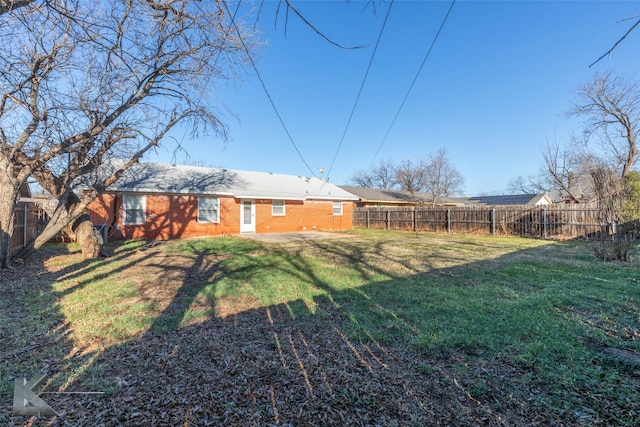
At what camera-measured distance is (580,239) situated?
14.2 meters

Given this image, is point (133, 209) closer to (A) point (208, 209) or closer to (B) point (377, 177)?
(A) point (208, 209)

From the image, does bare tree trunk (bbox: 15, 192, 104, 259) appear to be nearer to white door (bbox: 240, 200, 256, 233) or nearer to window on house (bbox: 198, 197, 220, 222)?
window on house (bbox: 198, 197, 220, 222)

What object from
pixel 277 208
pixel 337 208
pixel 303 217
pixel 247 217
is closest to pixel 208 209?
pixel 247 217

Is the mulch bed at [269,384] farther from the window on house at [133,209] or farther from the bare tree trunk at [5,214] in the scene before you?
the window on house at [133,209]

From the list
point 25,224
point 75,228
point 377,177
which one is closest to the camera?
point 75,228

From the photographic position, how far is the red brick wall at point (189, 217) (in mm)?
13445

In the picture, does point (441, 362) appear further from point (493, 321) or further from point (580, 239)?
point (580, 239)

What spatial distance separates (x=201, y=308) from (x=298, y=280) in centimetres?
226

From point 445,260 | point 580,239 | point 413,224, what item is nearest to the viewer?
point 445,260

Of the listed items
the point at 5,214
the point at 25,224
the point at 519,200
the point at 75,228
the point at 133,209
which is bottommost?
the point at 75,228

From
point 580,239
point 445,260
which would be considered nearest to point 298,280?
point 445,260

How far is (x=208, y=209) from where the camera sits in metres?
16.0

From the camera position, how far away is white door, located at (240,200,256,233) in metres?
17.3

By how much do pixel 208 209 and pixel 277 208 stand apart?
430 centimetres
